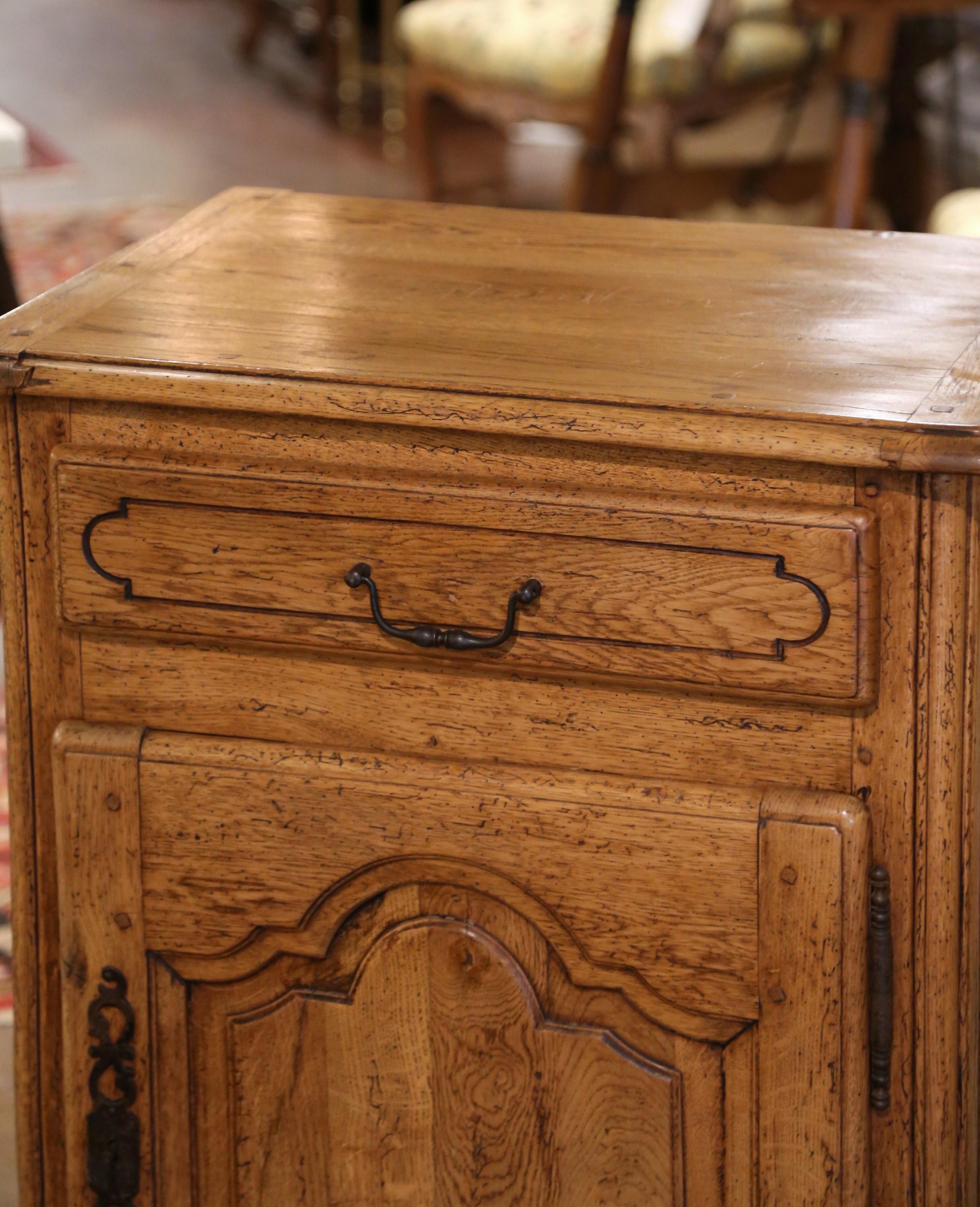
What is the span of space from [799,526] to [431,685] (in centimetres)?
24

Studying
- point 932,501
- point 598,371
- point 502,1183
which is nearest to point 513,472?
point 598,371

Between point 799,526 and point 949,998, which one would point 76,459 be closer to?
point 799,526

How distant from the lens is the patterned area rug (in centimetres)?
359

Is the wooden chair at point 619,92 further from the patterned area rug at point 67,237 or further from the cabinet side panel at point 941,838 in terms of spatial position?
the cabinet side panel at point 941,838

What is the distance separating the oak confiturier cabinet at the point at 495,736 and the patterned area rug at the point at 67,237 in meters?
2.38

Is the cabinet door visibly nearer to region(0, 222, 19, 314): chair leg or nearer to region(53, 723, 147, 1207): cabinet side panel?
region(53, 723, 147, 1207): cabinet side panel

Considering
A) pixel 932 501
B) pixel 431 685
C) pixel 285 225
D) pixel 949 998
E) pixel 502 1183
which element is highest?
pixel 285 225

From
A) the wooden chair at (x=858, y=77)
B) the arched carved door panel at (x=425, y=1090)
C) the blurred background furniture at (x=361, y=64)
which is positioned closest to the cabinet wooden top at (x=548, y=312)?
the arched carved door panel at (x=425, y=1090)

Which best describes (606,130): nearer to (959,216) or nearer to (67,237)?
(959,216)

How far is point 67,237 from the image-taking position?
3889mm

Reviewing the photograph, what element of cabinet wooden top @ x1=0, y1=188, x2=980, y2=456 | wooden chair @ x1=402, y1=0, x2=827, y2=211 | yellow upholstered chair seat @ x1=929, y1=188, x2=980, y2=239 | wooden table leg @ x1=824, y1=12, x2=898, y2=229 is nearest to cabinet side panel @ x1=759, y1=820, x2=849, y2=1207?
cabinet wooden top @ x1=0, y1=188, x2=980, y2=456

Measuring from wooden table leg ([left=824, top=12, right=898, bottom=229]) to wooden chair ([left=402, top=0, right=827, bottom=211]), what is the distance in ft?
0.91

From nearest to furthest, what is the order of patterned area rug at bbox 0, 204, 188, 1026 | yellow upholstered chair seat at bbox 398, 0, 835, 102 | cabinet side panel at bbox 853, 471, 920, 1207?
cabinet side panel at bbox 853, 471, 920, 1207 < yellow upholstered chair seat at bbox 398, 0, 835, 102 < patterned area rug at bbox 0, 204, 188, 1026

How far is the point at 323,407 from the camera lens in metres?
0.91
